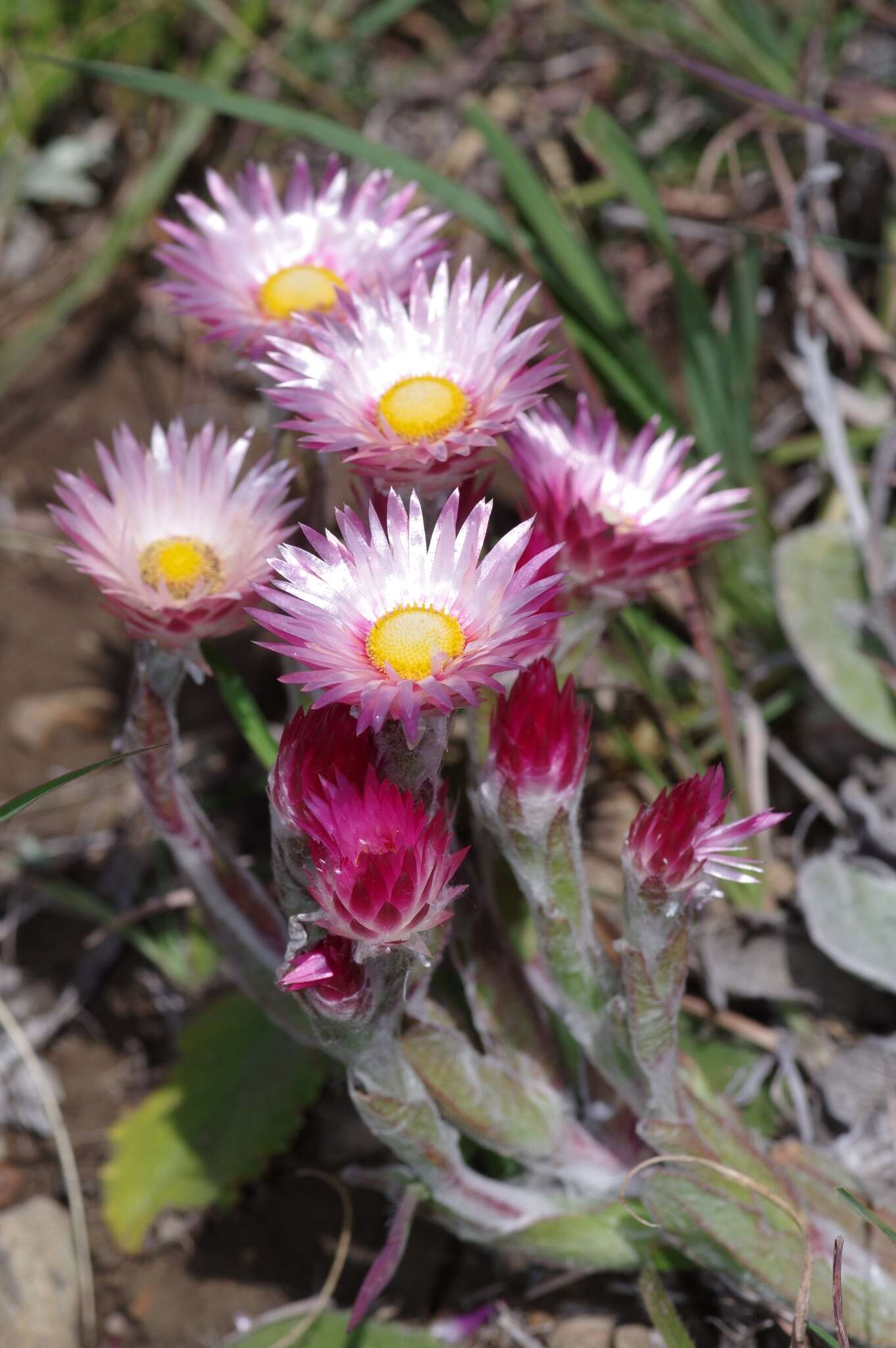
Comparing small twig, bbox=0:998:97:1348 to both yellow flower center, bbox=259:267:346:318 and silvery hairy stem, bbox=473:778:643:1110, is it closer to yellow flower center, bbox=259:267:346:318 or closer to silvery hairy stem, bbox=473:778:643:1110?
silvery hairy stem, bbox=473:778:643:1110

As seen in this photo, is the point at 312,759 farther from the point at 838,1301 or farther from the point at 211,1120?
the point at 211,1120

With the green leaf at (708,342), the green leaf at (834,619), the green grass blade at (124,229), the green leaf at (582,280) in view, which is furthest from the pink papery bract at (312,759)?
the green grass blade at (124,229)

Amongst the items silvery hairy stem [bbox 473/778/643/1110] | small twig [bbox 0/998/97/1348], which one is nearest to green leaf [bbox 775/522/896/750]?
silvery hairy stem [bbox 473/778/643/1110]

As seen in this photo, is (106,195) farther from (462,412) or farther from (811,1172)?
(811,1172)

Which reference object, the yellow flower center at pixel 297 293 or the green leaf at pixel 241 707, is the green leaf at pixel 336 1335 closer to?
the green leaf at pixel 241 707

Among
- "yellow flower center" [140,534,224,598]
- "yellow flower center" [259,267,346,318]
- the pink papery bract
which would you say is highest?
"yellow flower center" [259,267,346,318]

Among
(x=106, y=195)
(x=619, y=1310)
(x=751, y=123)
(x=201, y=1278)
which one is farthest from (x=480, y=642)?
(x=106, y=195)
